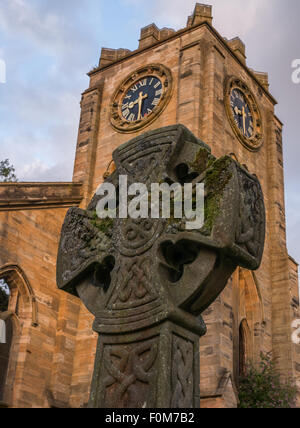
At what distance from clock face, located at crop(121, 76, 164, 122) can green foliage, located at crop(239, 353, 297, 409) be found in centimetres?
826

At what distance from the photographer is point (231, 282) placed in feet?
50.3

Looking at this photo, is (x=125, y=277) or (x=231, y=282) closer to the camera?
(x=125, y=277)

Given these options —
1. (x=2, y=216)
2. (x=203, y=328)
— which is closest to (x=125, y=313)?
(x=203, y=328)

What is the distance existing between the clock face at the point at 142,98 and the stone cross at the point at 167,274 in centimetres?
1433

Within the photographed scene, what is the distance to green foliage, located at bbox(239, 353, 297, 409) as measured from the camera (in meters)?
15.0

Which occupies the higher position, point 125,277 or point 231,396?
point 231,396

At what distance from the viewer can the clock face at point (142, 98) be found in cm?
1875

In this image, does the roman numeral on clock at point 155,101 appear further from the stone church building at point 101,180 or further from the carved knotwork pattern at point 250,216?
the carved knotwork pattern at point 250,216

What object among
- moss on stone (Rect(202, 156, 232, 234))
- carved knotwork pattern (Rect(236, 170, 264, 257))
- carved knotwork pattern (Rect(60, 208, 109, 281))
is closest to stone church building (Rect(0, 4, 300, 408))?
carved knotwork pattern (Rect(60, 208, 109, 281))

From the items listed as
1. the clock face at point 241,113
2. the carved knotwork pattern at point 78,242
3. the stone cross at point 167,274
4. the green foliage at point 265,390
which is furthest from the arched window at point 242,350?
the stone cross at point 167,274

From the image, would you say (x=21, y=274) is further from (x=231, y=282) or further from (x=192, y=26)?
(x=192, y=26)

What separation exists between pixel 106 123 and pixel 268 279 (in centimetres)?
736

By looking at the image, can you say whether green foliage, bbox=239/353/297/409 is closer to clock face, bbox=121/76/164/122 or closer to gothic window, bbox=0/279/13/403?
gothic window, bbox=0/279/13/403

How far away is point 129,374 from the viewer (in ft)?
12.9
